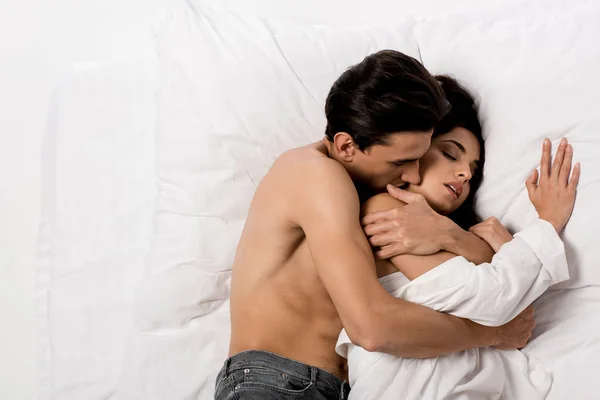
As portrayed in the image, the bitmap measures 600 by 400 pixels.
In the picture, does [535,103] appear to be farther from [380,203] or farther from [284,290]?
[284,290]

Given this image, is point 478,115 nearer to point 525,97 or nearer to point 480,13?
point 525,97

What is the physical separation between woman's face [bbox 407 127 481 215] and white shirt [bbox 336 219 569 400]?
7.7 inches

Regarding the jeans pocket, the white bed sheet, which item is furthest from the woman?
the white bed sheet

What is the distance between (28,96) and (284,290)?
1.10m

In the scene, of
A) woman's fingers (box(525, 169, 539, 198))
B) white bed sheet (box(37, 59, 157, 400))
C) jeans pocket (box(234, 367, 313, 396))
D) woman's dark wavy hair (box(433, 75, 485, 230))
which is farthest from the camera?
white bed sheet (box(37, 59, 157, 400))

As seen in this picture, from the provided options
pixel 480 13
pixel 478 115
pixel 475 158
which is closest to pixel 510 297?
pixel 475 158

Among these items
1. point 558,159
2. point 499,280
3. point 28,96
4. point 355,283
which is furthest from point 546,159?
point 28,96

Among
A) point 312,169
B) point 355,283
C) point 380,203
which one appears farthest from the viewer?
point 380,203

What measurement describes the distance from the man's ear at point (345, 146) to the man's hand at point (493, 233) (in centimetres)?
35

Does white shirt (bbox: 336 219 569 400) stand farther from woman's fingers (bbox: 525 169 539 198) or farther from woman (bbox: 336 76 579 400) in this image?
woman's fingers (bbox: 525 169 539 198)

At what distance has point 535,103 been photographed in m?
1.65

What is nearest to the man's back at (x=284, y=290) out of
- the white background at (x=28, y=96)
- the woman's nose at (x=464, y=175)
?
the woman's nose at (x=464, y=175)

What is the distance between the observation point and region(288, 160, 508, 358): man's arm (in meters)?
1.38

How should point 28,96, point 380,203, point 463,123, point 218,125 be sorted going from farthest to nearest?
1. point 28,96
2. point 218,125
3. point 463,123
4. point 380,203
